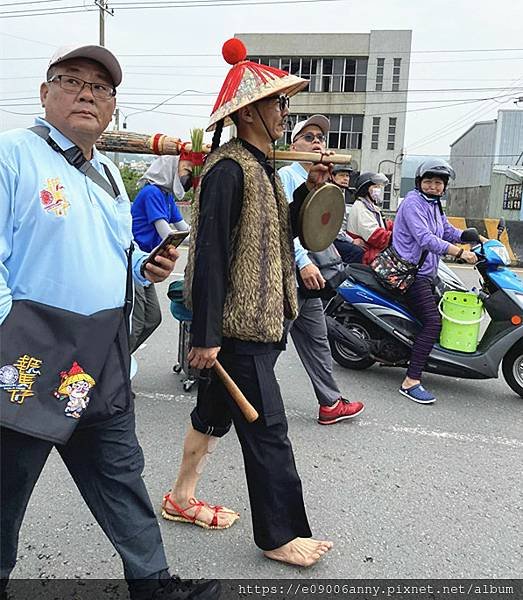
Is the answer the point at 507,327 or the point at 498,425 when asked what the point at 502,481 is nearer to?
the point at 498,425

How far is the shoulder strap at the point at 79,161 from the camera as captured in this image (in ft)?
5.62

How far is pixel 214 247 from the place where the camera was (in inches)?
81.4

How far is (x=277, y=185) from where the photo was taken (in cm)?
232

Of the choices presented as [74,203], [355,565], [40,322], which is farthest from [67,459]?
[355,565]

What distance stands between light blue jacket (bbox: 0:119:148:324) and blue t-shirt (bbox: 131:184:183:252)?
2.04m

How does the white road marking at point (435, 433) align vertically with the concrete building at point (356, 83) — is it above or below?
below

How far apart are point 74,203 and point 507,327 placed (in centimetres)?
351

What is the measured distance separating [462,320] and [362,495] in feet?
6.39

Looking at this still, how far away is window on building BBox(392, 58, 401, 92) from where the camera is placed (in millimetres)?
31391

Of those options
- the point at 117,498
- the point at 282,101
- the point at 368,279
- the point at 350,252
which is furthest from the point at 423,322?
the point at 117,498

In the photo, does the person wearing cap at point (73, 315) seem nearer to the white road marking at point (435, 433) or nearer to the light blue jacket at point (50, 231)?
the light blue jacket at point (50, 231)

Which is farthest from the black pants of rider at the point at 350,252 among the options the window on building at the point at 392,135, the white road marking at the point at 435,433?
the window on building at the point at 392,135

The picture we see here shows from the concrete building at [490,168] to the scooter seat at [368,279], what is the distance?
20833 mm

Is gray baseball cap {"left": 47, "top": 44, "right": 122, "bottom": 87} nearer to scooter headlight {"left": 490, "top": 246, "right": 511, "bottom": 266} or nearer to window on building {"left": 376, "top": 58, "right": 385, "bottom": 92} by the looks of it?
scooter headlight {"left": 490, "top": 246, "right": 511, "bottom": 266}
